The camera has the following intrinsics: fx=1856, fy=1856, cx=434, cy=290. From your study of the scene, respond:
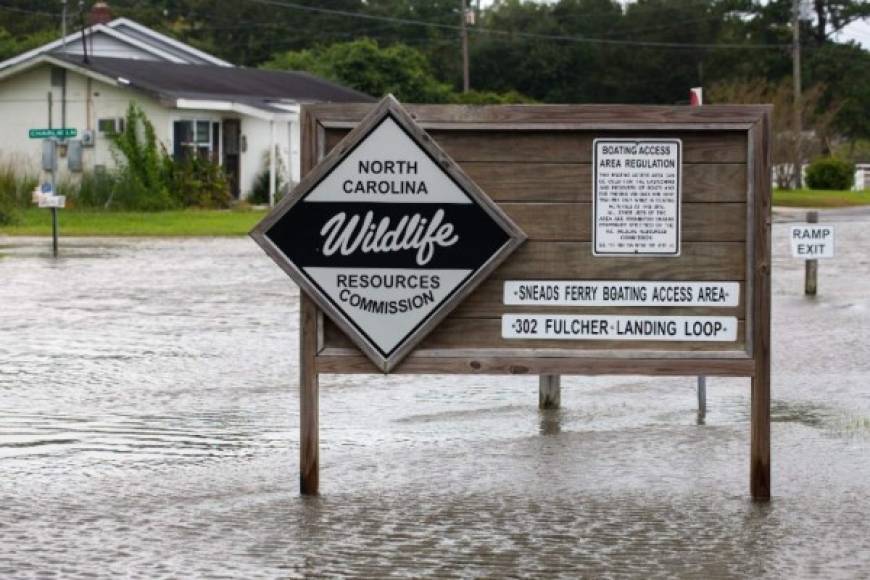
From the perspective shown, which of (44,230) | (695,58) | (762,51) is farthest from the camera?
(695,58)

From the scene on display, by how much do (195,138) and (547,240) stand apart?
4452 cm

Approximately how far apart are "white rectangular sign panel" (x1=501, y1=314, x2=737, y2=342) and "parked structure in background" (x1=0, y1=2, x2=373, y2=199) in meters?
42.2

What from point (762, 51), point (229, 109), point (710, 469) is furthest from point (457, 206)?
point (762, 51)

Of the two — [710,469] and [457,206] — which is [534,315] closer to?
[457,206]

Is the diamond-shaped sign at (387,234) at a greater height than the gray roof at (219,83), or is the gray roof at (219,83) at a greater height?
the gray roof at (219,83)

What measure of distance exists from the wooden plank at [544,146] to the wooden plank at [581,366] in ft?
2.86

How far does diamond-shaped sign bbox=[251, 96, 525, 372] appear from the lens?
8.04 m

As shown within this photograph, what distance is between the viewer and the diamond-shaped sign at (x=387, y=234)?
804cm

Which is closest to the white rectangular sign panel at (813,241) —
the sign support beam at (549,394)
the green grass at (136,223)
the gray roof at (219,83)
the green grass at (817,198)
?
the sign support beam at (549,394)

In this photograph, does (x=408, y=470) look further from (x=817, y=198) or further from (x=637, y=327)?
(x=817, y=198)

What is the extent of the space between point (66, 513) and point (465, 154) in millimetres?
2294

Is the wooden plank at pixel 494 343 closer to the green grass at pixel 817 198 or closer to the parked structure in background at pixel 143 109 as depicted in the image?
the parked structure in background at pixel 143 109

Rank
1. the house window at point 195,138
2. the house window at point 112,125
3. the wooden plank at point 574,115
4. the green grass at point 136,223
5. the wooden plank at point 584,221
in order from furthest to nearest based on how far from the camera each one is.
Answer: the house window at point 195,138
the house window at point 112,125
the green grass at point 136,223
the wooden plank at point 584,221
the wooden plank at point 574,115

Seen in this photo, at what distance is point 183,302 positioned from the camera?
19.6 meters
